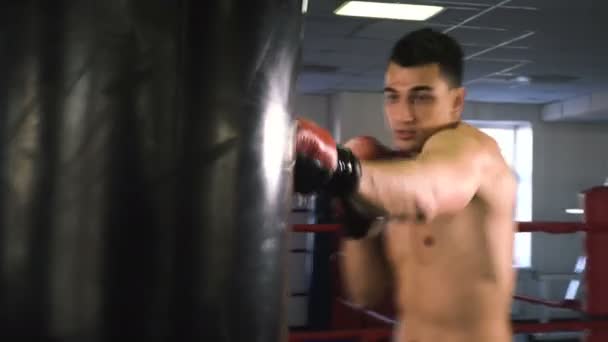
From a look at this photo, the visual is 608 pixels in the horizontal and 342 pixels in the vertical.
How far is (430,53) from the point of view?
123 cm

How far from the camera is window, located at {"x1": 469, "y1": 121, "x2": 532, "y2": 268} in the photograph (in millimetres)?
7531

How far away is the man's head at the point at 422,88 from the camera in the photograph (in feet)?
4.03

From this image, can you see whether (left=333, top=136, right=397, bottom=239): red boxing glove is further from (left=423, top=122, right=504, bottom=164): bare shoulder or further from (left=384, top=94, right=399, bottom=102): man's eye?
(left=384, top=94, right=399, bottom=102): man's eye

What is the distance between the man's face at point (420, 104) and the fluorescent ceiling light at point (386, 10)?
2.56 m

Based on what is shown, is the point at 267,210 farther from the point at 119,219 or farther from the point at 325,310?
the point at 325,310

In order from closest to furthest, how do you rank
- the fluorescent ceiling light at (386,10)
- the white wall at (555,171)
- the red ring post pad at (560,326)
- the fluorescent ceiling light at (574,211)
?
the red ring post pad at (560,326)
the fluorescent ceiling light at (386,10)
the fluorescent ceiling light at (574,211)
the white wall at (555,171)

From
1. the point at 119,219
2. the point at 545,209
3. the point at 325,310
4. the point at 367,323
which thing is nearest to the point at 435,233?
the point at 119,219

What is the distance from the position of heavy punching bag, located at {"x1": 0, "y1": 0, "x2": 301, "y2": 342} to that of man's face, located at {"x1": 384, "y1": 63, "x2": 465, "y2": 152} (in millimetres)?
791

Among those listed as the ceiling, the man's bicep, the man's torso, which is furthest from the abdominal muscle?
the ceiling

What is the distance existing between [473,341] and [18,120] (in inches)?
37.9

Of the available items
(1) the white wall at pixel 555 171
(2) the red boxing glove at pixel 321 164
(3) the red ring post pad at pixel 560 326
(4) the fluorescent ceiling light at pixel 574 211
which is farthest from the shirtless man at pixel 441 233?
(1) the white wall at pixel 555 171

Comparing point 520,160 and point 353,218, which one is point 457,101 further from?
point 520,160

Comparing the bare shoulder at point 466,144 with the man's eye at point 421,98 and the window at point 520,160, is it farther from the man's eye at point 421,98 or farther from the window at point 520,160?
the window at point 520,160

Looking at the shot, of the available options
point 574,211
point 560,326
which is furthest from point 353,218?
point 574,211
